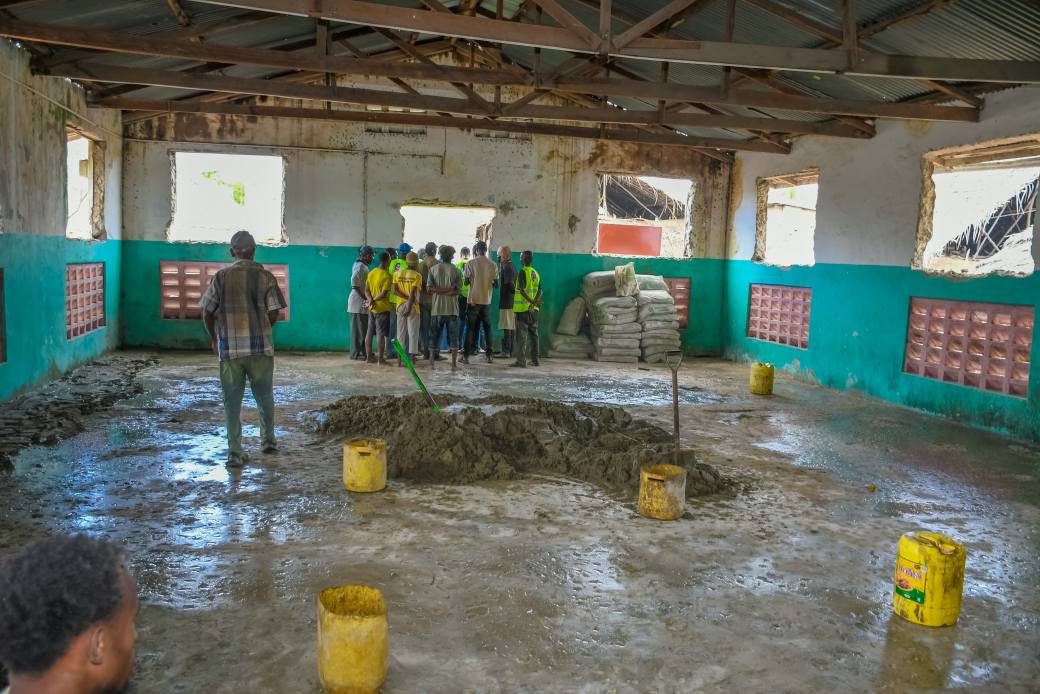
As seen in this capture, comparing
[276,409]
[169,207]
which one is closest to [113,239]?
[169,207]

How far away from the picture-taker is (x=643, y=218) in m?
16.7

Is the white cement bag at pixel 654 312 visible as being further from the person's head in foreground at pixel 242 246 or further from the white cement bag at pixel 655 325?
the person's head in foreground at pixel 242 246

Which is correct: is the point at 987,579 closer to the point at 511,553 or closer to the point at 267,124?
the point at 511,553

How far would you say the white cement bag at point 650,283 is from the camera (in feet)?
43.9

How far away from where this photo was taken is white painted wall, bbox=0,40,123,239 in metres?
7.85

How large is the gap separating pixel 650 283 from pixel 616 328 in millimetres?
1147

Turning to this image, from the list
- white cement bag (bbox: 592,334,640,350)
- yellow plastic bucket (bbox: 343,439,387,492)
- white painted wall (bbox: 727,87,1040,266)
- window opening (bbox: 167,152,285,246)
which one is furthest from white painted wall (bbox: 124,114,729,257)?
yellow plastic bucket (bbox: 343,439,387,492)

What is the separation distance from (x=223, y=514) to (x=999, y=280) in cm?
784

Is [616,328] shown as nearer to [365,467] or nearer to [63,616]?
[365,467]

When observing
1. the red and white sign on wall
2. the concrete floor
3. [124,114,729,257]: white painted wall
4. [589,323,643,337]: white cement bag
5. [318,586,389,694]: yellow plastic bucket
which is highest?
[124,114,729,257]: white painted wall

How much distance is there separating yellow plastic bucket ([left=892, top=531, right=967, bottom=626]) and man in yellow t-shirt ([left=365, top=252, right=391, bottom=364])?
27.4ft

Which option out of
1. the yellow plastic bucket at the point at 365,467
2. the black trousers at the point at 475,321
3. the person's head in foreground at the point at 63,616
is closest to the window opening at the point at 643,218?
the black trousers at the point at 475,321

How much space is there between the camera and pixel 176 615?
3584 mm

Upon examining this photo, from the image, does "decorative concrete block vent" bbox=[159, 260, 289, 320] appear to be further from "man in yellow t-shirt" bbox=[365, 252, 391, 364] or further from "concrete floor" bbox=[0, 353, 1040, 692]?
"concrete floor" bbox=[0, 353, 1040, 692]
